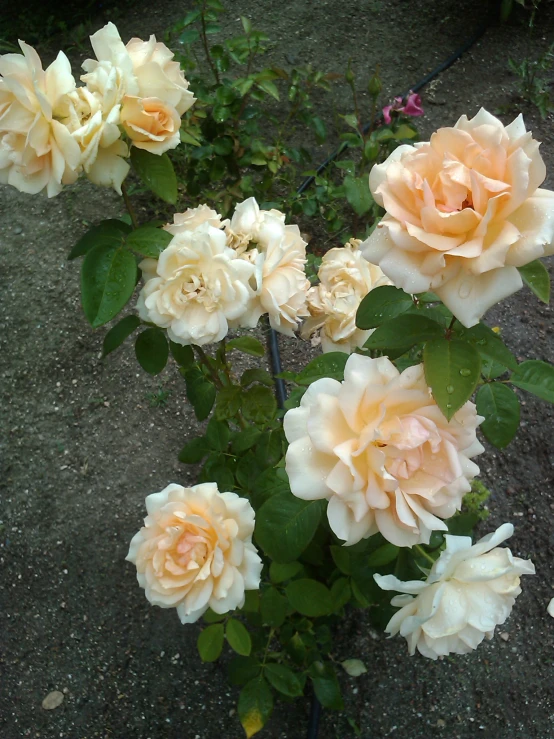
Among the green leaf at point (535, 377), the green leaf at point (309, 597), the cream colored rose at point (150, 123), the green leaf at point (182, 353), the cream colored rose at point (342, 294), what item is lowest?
the green leaf at point (309, 597)

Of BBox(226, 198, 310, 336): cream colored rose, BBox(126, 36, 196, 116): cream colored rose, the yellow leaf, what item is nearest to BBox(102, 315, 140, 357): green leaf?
BBox(226, 198, 310, 336): cream colored rose

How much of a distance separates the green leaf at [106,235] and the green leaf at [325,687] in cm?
95

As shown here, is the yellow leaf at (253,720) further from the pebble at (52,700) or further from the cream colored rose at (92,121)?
the cream colored rose at (92,121)

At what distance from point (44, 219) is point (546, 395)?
2.20 metres

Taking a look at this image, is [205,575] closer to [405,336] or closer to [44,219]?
[405,336]

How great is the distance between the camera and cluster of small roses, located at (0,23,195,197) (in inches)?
29.5

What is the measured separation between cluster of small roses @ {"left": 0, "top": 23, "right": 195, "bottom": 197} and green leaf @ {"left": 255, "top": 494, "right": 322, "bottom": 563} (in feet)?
1.62

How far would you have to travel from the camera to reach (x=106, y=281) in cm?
87

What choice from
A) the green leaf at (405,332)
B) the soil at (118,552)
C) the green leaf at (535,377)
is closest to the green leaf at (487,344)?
the green leaf at (405,332)

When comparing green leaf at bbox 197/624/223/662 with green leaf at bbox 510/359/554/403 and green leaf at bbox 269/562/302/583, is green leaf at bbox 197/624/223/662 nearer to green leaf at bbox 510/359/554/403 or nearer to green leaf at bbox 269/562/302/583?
green leaf at bbox 269/562/302/583

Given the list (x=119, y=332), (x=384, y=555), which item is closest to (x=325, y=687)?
(x=384, y=555)

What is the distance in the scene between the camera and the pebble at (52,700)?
1.54 meters

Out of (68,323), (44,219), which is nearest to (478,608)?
(68,323)

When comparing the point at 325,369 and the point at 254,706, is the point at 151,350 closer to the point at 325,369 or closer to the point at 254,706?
the point at 325,369
